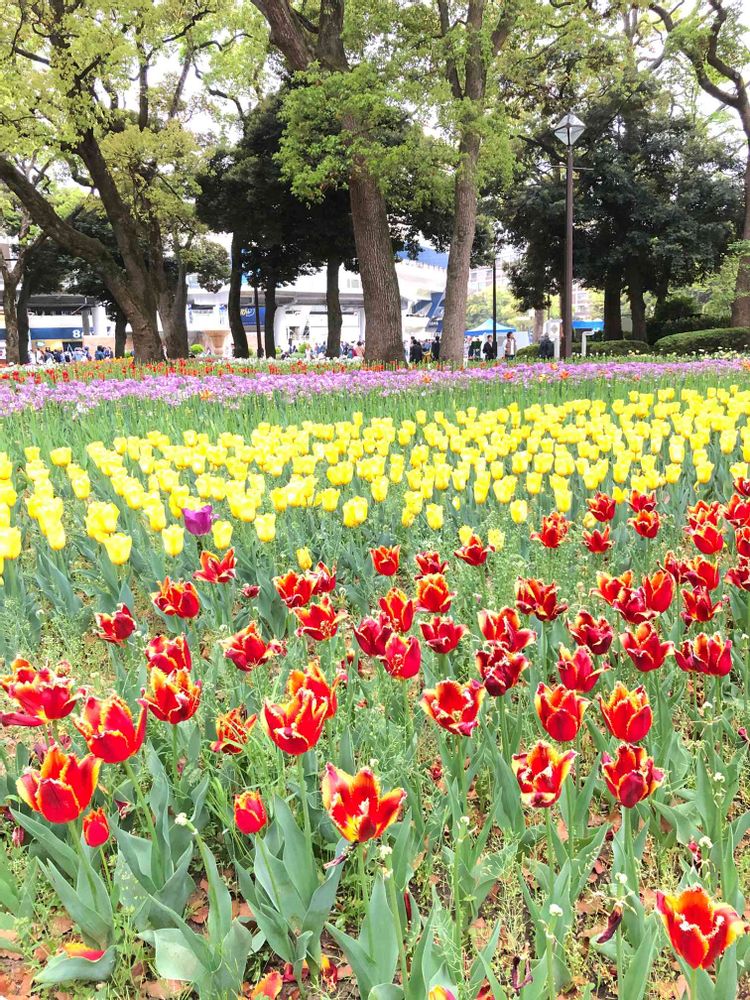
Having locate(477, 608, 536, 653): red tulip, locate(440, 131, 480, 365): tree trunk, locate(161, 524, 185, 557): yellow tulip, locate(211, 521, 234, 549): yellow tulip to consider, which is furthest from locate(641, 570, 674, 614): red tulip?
locate(440, 131, 480, 365): tree trunk

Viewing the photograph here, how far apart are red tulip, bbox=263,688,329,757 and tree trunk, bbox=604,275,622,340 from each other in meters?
29.4

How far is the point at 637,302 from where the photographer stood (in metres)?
28.4

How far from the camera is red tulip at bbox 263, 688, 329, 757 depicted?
145 centimetres

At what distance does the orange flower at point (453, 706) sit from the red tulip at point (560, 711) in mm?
127

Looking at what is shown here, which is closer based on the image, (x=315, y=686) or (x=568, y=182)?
(x=315, y=686)

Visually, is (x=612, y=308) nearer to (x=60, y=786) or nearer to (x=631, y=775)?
(x=631, y=775)

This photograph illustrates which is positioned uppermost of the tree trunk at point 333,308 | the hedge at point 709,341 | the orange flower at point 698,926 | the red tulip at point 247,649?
the tree trunk at point 333,308

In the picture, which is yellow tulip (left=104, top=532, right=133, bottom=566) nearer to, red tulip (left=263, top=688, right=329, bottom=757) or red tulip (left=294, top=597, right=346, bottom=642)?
red tulip (left=294, top=597, right=346, bottom=642)

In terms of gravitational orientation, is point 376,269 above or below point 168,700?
above

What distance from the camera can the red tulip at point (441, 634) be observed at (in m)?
1.98

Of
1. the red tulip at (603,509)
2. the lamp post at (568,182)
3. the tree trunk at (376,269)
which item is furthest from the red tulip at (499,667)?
the lamp post at (568,182)

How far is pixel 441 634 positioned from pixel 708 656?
62 centimetres

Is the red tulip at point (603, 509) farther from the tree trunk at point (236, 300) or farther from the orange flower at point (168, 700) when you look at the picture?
the tree trunk at point (236, 300)

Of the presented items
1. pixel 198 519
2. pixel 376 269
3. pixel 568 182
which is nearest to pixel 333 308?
pixel 568 182
